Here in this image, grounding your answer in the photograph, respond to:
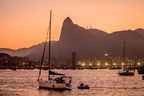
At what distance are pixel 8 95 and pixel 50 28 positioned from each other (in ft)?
43.6

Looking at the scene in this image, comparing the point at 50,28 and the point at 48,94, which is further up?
the point at 50,28

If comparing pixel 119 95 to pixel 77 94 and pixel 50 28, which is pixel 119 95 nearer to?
pixel 77 94

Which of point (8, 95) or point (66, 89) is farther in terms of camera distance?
point (66, 89)

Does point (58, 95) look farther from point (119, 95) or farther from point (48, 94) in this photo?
point (119, 95)

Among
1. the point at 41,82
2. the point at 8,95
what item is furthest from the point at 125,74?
the point at 8,95

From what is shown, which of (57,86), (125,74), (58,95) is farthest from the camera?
(125,74)

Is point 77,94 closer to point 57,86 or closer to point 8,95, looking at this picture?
point 57,86

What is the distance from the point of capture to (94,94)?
6450 cm

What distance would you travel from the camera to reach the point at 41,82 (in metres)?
69.3

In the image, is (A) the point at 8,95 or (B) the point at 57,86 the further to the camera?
(B) the point at 57,86

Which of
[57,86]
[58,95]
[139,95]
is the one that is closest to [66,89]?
[57,86]

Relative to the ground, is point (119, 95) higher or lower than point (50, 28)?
lower

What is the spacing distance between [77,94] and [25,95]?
7107 mm

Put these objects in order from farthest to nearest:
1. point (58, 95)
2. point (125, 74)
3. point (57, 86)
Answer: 1. point (125, 74)
2. point (57, 86)
3. point (58, 95)
